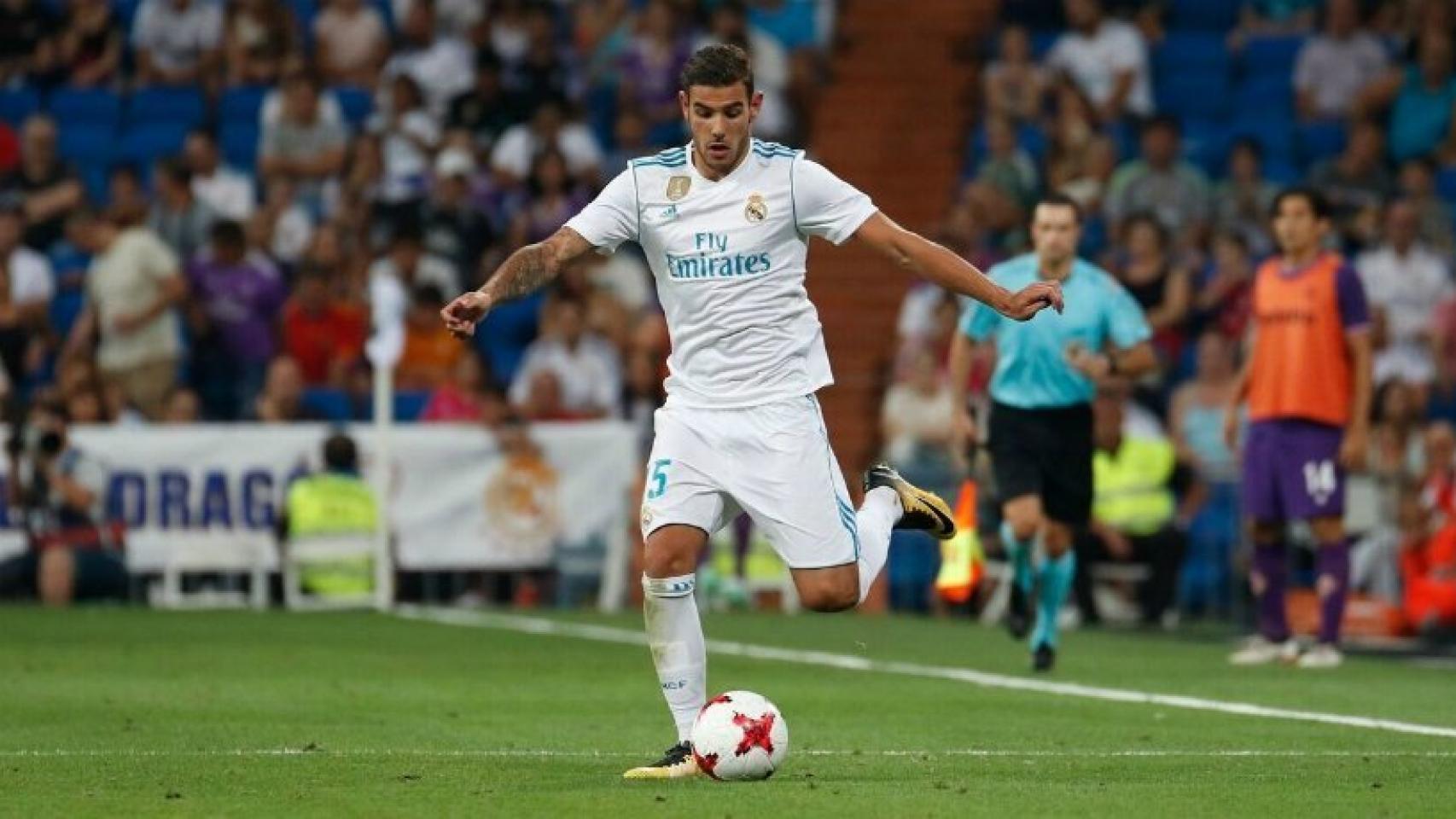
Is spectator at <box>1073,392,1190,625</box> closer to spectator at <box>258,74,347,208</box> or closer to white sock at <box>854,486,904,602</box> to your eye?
spectator at <box>258,74,347,208</box>

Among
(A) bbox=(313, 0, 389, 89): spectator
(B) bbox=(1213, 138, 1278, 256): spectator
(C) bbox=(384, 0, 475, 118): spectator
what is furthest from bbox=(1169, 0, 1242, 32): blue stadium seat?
(A) bbox=(313, 0, 389, 89): spectator

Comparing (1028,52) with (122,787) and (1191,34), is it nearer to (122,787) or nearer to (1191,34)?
(1191,34)

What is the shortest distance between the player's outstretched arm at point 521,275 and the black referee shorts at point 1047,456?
5433mm

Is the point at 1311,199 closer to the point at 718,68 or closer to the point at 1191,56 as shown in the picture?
the point at 718,68

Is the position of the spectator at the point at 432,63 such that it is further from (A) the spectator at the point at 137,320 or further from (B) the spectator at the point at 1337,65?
(B) the spectator at the point at 1337,65

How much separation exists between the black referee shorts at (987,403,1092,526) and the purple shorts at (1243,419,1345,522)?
1442mm

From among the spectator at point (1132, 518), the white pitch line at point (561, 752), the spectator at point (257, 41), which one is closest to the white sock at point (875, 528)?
the white pitch line at point (561, 752)

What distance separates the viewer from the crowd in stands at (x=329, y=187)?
2155 cm

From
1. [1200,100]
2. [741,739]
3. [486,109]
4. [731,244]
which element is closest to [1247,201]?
[1200,100]

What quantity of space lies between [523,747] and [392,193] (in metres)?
13.5

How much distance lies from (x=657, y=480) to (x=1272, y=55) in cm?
1615

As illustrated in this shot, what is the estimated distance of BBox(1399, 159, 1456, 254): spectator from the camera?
875 inches

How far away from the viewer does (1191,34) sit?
25.0 metres

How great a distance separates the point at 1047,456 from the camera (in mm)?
14758
